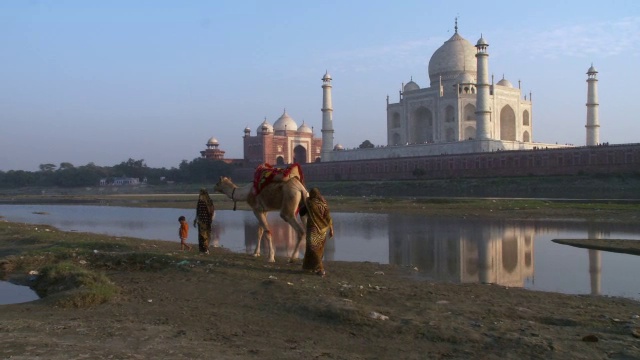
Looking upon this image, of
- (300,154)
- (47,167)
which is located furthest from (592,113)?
(47,167)

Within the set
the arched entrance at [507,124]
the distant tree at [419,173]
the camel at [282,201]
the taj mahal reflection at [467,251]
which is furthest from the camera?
the arched entrance at [507,124]

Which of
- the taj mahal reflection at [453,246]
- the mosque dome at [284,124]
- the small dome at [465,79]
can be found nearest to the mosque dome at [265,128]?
the mosque dome at [284,124]

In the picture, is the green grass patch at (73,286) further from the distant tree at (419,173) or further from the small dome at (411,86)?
the small dome at (411,86)

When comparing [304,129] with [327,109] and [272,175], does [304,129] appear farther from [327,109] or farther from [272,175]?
[272,175]

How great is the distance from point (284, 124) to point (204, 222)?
61.9m

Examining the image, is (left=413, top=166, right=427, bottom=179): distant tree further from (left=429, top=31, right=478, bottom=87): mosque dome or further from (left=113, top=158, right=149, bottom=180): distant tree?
(left=113, top=158, right=149, bottom=180): distant tree

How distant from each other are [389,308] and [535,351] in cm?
172

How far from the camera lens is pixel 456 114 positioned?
49.4 metres

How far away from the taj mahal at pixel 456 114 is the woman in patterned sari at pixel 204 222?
114 feet

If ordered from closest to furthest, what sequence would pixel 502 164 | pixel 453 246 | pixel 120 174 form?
pixel 453 246 < pixel 502 164 < pixel 120 174

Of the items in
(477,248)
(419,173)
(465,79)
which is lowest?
(477,248)

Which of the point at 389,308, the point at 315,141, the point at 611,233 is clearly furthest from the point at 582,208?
the point at 315,141

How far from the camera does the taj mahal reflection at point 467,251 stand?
885 cm

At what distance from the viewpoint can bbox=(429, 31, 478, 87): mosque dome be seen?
5175cm
